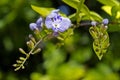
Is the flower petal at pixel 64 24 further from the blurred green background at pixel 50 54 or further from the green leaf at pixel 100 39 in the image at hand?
the blurred green background at pixel 50 54

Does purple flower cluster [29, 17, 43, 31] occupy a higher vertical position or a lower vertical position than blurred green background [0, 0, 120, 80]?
higher

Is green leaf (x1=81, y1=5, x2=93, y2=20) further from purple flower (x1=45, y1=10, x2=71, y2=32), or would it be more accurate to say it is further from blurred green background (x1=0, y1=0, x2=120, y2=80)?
blurred green background (x1=0, y1=0, x2=120, y2=80)

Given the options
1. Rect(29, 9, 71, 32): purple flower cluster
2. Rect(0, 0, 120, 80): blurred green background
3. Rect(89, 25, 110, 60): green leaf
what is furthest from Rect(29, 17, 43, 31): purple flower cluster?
Rect(0, 0, 120, 80): blurred green background

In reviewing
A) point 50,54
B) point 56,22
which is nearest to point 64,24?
point 56,22

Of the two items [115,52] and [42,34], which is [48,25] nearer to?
[42,34]

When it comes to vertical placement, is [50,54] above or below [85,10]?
below

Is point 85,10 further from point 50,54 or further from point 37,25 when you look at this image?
point 50,54

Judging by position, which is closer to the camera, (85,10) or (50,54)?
(85,10)

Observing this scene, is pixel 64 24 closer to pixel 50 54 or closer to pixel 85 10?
pixel 85 10
